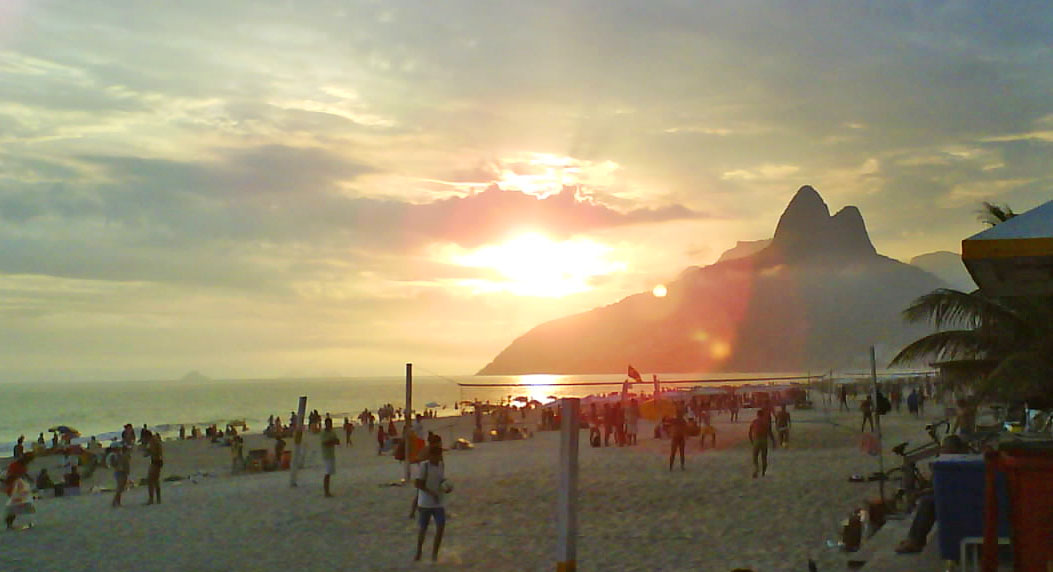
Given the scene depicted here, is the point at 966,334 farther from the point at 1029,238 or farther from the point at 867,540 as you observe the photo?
the point at 1029,238

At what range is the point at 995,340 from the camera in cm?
1361

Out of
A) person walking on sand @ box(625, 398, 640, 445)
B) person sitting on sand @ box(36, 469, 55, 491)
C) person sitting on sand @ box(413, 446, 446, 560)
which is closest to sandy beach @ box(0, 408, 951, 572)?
person sitting on sand @ box(413, 446, 446, 560)

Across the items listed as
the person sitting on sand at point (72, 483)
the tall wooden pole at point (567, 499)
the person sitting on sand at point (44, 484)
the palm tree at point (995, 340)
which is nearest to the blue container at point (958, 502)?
the tall wooden pole at point (567, 499)

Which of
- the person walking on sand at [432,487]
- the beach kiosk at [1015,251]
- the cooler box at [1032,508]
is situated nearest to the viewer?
the beach kiosk at [1015,251]

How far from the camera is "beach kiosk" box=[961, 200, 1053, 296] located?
3.99 metres

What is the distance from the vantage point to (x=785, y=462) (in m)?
18.9

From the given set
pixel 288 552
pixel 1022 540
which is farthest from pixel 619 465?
pixel 1022 540

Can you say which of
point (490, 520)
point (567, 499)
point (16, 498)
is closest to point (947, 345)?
point (490, 520)

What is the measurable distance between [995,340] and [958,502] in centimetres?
897

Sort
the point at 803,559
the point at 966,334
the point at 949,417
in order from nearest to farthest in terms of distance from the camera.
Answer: the point at 803,559
the point at 966,334
the point at 949,417

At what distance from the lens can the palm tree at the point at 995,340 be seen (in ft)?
37.2

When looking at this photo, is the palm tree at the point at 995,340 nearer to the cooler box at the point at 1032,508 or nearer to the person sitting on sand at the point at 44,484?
the cooler box at the point at 1032,508

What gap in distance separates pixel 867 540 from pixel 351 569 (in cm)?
572

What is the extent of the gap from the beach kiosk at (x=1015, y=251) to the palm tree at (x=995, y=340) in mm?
6869
